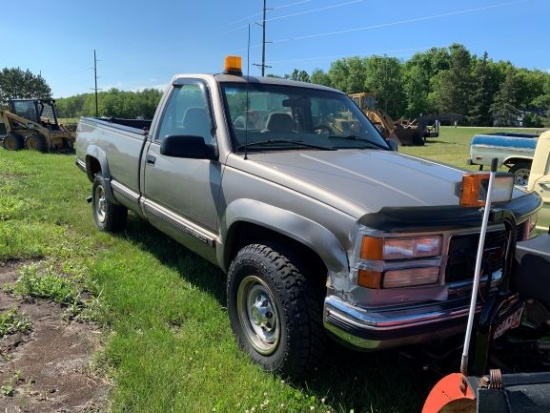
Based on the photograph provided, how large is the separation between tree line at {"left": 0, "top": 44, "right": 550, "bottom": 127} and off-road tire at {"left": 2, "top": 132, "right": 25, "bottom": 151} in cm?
7172

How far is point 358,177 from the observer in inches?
118

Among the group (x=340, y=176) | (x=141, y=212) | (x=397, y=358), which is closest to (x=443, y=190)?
(x=340, y=176)

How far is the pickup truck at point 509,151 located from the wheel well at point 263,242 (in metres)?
9.59

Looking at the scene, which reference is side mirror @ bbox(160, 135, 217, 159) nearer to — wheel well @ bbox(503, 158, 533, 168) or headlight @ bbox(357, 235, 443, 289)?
headlight @ bbox(357, 235, 443, 289)

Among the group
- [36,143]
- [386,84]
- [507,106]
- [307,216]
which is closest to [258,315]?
[307,216]

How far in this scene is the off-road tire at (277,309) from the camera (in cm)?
277

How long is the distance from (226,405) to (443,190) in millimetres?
1712

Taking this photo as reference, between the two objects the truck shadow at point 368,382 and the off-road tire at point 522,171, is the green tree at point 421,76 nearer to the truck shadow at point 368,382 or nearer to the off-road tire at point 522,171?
the off-road tire at point 522,171

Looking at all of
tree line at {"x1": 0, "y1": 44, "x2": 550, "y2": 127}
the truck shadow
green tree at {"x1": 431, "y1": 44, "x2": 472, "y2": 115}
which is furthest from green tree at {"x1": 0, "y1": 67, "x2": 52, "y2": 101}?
the truck shadow

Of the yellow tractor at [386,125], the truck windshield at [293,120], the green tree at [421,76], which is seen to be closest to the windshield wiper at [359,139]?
the truck windshield at [293,120]

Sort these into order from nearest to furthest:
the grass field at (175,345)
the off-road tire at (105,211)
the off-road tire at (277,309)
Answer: the off-road tire at (277,309)
the grass field at (175,345)
the off-road tire at (105,211)

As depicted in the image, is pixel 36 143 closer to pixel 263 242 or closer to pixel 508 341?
pixel 263 242

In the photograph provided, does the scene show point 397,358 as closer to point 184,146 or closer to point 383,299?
point 383,299

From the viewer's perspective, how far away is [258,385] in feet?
9.73
